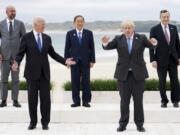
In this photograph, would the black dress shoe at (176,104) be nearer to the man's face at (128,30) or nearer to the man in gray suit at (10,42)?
the man's face at (128,30)

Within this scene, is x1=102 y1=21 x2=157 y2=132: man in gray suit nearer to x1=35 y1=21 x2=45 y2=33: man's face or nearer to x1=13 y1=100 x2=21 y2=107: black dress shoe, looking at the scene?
x1=35 y1=21 x2=45 y2=33: man's face

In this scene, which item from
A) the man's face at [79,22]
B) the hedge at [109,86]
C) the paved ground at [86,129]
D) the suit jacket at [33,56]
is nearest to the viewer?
the paved ground at [86,129]

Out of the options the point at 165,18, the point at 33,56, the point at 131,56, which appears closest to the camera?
the point at 131,56

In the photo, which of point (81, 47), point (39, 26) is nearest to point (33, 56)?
point (39, 26)

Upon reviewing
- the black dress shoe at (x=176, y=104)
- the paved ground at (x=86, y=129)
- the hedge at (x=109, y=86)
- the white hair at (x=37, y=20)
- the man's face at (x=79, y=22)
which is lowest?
the paved ground at (x=86, y=129)

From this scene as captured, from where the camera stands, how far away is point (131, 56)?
988 centimetres

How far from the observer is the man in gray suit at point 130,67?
9852 millimetres

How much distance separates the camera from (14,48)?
11.2m

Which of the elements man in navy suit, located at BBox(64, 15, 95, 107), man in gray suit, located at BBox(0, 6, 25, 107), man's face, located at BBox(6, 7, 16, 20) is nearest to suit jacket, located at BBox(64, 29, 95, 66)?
man in navy suit, located at BBox(64, 15, 95, 107)

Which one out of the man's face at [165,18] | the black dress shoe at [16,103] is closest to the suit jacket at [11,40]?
the black dress shoe at [16,103]

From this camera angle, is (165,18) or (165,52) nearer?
(165,18)

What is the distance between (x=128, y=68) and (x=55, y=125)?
1.59 metres

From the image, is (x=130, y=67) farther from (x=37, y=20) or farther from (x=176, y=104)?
(x=176, y=104)

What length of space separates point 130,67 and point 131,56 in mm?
164
